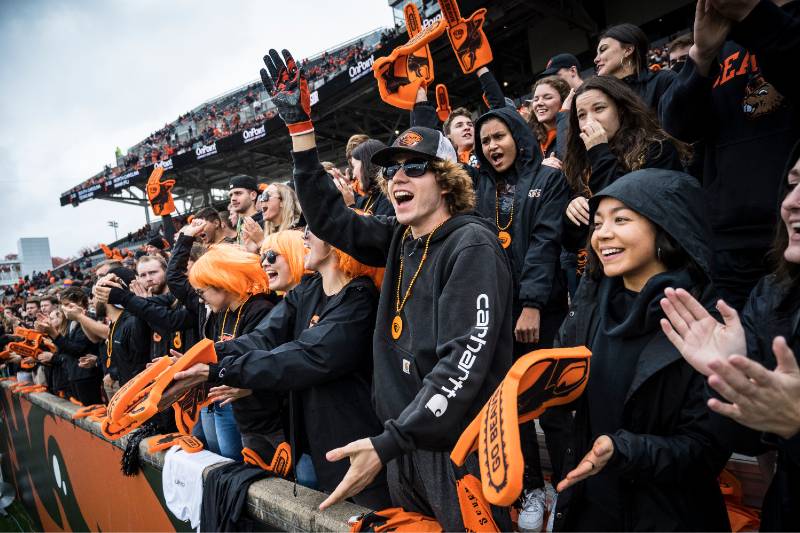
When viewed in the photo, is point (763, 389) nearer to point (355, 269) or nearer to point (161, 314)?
point (355, 269)

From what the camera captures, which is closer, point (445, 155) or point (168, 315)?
point (445, 155)

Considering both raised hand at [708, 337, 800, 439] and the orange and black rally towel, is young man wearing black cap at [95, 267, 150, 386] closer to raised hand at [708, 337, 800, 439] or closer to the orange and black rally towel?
the orange and black rally towel

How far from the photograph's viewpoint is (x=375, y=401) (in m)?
1.85

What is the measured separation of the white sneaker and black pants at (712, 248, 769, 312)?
4.04 feet

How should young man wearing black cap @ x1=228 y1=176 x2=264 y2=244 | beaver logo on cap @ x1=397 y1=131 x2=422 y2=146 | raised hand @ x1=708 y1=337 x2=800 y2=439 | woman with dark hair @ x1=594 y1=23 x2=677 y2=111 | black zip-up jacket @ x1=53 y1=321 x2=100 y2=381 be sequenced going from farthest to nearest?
black zip-up jacket @ x1=53 y1=321 x2=100 y2=381 → young man wearing black cap @ x1=228 y1=176 x2=264 y2=244 → woman with dark hair @ x1=594 y1=23 x2=677 y2=111 → beaver logo on cap @ x1=397 y1=131 x2=422 y2=146 → raised hand @ x1=708 y1=337 x2=800 y2=439

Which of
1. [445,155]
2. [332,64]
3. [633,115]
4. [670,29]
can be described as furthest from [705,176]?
[332,64]

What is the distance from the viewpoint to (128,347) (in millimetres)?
4488

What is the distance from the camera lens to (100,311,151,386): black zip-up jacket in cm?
439

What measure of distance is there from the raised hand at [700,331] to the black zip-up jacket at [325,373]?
1.29 m

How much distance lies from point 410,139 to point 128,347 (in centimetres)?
385

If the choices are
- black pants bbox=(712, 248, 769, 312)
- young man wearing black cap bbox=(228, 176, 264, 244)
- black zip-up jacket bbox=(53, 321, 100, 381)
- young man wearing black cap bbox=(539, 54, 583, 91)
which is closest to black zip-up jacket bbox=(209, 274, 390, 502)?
black pants bbox=(712, 248, 769, 312)

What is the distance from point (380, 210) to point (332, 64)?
80.5 feet

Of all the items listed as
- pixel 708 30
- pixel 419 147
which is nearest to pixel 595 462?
pixel 419 147

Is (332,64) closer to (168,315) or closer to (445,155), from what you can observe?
(168,315)
